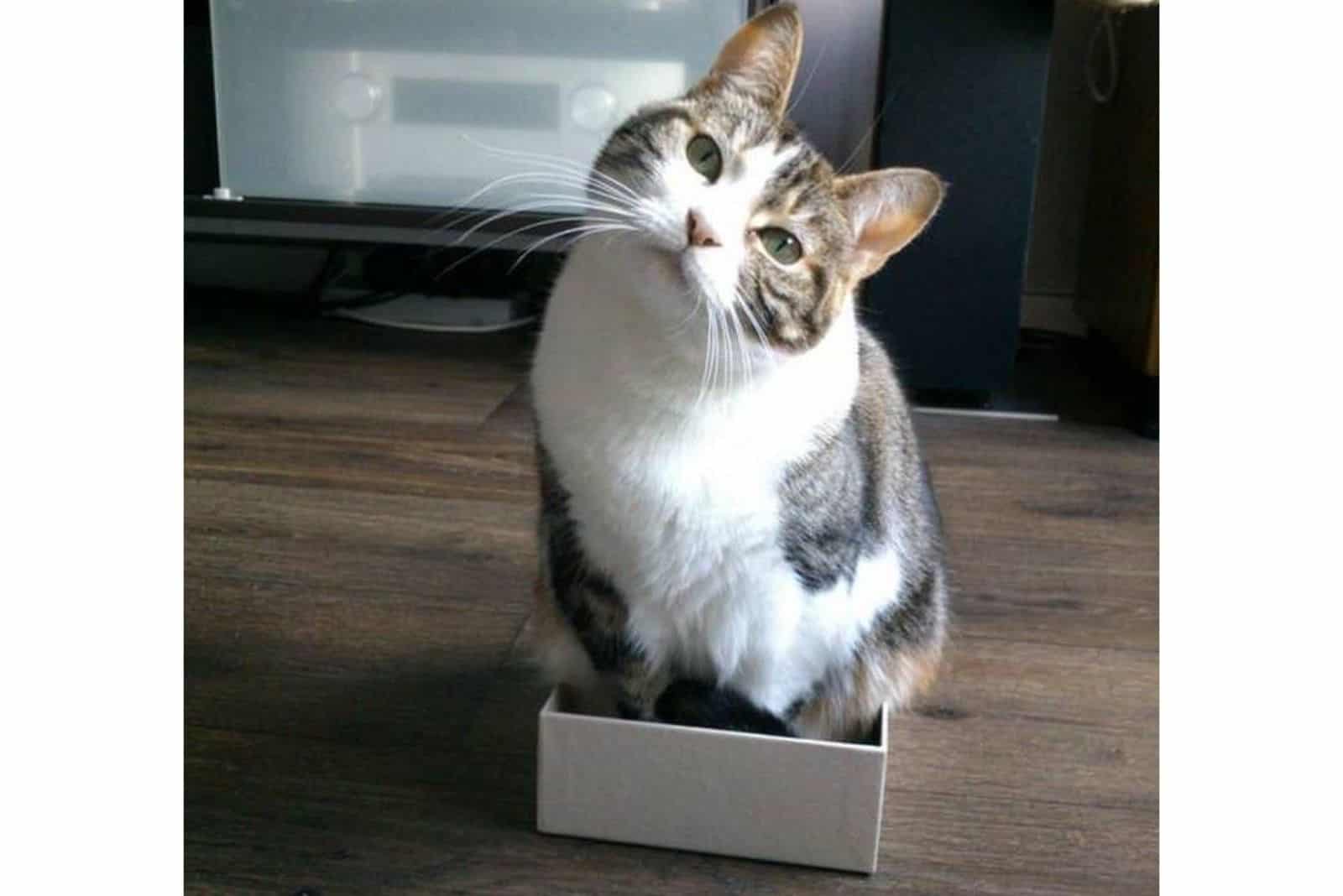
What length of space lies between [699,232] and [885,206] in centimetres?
19

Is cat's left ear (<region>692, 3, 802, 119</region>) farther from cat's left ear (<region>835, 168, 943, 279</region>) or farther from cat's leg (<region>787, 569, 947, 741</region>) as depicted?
cat's leg (<region>787, 569, 947, 741</region>)

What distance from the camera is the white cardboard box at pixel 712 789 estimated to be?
879 mm

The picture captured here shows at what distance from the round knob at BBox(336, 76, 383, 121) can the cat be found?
55.0 inches

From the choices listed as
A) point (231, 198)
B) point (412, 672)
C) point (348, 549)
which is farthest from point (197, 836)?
point (231, 198)

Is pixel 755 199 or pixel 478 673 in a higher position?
pixel 755 199

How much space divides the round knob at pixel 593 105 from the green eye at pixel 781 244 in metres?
1.38

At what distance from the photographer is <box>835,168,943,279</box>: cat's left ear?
0.89m

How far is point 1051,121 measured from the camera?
101 inches

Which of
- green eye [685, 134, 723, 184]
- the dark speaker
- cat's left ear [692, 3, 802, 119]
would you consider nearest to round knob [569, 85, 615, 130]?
the dark speaker

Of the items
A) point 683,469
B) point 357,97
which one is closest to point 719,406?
point 683,469

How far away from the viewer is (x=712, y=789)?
2.97 ft

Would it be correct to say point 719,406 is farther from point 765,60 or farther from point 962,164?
point 962,164
